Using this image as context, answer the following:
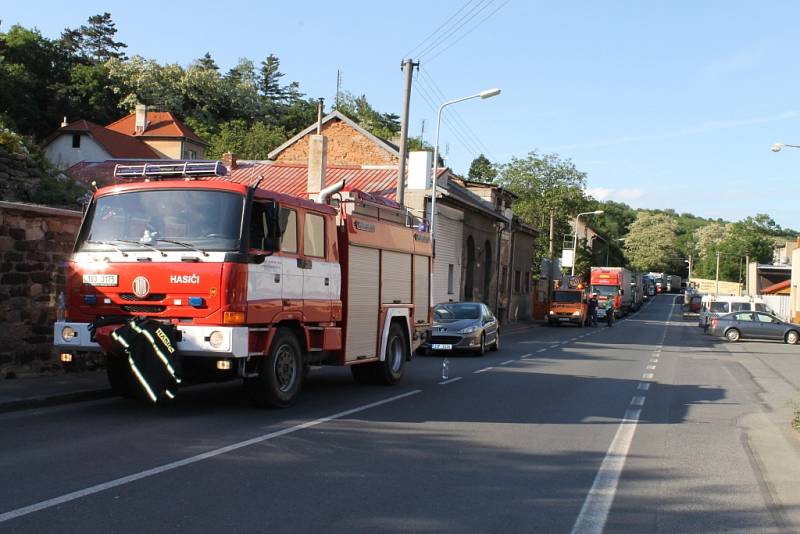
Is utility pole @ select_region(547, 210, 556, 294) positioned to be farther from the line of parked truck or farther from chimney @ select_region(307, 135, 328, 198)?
chimney @ select_region(307, 135, 328, 198)

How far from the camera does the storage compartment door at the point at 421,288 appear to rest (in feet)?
47.4

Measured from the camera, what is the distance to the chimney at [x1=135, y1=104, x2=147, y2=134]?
245ft

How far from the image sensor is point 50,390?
10.4 m

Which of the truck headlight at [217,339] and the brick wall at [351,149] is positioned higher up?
the brick wall at [351,149]

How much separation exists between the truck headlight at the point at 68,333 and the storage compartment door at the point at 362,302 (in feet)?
12.4

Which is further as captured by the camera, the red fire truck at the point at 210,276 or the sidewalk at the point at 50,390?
the sidewalk at the point at 50,390

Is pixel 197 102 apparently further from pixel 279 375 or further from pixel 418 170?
→ pixel 279 375

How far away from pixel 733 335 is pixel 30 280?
106ft

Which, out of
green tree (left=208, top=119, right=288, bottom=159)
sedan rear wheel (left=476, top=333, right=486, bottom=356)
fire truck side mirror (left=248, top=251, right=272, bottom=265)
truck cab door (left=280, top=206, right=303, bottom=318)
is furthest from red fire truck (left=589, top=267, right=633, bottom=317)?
fire truck side mirror (left=248, top=251, right=272, bottom=265)

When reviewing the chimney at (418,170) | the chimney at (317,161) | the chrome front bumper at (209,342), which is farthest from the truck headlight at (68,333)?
the chimney at (317,161)

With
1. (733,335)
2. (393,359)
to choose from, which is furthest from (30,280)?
(733,335)

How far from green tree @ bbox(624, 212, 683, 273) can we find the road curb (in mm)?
137174

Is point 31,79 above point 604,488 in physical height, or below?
above

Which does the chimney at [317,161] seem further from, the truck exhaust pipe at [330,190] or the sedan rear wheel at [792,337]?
the sedan rear wheel at [792,337]
